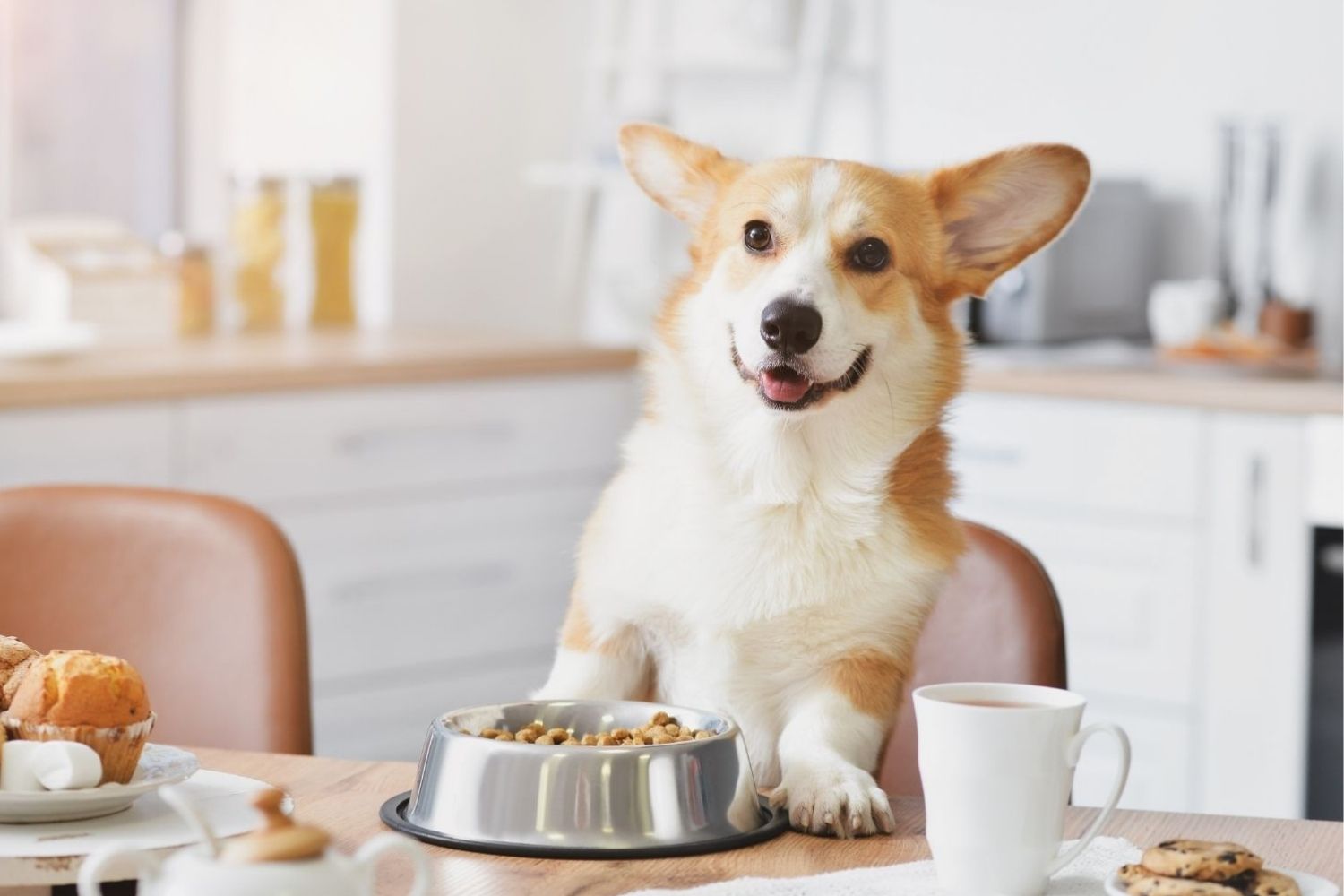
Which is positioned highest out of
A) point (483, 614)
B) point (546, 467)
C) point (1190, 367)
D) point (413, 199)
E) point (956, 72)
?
point (956, 72)

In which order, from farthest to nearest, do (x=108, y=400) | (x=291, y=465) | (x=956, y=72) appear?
1. (x=956, y=72)
2. (x=291, y=465)
3. (x=108, y=400)

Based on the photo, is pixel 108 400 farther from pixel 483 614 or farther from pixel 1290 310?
pixel 1290 310

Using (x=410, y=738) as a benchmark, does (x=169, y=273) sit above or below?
above

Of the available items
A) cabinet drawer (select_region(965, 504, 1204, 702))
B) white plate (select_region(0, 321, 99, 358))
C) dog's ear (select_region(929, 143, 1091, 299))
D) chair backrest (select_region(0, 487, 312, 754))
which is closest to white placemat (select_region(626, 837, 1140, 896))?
dog's ear (select_region(929, 143, 1091, 299))

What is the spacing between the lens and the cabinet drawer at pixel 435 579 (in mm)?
2645

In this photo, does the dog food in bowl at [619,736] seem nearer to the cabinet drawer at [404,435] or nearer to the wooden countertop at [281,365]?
the wooden countertop at [281,365]

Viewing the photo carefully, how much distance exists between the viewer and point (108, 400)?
2.34 m

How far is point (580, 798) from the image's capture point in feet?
2.85

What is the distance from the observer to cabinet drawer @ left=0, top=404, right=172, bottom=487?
2.25 meters

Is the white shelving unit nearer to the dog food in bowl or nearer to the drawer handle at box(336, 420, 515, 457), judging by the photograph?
the drawer handle at box(336, 420, 515, 457)

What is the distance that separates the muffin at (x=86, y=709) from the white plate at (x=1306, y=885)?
47 centimetres

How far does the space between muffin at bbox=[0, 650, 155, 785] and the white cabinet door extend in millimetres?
1857

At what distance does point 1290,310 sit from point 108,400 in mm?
1804

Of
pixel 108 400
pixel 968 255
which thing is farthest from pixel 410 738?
pixel 968 255
